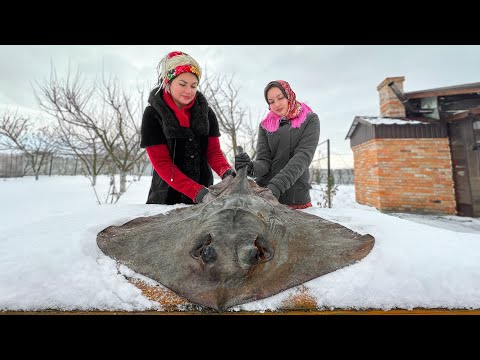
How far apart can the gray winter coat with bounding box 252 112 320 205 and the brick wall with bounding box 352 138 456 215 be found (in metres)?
8.07

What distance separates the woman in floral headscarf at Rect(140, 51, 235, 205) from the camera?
271cm

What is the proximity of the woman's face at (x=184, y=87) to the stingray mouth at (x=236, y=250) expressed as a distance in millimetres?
1946

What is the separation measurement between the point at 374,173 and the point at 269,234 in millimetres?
10148

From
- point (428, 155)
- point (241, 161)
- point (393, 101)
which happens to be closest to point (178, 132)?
point (241, 161)

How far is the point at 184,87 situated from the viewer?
2.71m

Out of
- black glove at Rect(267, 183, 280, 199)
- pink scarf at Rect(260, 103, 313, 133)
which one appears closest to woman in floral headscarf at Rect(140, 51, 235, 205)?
black glove at Rect(267, 183, 280, 199)

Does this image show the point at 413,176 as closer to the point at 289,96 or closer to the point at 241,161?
the point at 289,96

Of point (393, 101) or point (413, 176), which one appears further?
point (393, 101)

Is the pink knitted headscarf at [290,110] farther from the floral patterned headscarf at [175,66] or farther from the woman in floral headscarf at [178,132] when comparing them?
the floral patterned headscarf at [175,66]

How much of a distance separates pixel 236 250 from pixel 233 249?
16 millimetres

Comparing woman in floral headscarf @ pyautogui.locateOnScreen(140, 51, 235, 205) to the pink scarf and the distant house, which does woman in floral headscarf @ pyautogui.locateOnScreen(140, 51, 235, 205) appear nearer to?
the pink scarf

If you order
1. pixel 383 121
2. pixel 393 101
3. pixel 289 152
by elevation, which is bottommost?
pixel 289 152

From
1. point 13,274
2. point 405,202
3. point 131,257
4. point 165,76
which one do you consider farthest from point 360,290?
point 405,202

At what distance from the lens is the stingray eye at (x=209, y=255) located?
1175 mm
